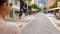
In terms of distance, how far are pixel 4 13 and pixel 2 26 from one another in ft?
0.53

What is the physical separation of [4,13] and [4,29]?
192mm

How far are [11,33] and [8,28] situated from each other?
2.4 inches

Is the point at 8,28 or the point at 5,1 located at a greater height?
the point at 5,1

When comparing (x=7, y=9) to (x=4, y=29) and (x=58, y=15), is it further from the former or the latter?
(x=58, y=15)

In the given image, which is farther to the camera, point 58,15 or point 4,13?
point 58,15

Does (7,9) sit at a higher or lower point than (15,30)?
higher

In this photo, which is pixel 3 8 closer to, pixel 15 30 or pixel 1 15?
pixel 1 15

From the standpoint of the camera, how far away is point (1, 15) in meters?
2.15

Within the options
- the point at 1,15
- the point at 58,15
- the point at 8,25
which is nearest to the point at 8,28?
the point at 8,25

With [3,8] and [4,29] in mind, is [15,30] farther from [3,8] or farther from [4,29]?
[3,8]

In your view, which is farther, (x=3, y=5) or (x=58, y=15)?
(x=58, y=15)

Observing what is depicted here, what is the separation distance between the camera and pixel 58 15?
3697 centimetres

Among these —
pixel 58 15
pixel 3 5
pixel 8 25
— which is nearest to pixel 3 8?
pixel 3 5

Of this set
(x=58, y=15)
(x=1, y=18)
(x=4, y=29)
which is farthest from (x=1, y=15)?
(x=58, y=15)
